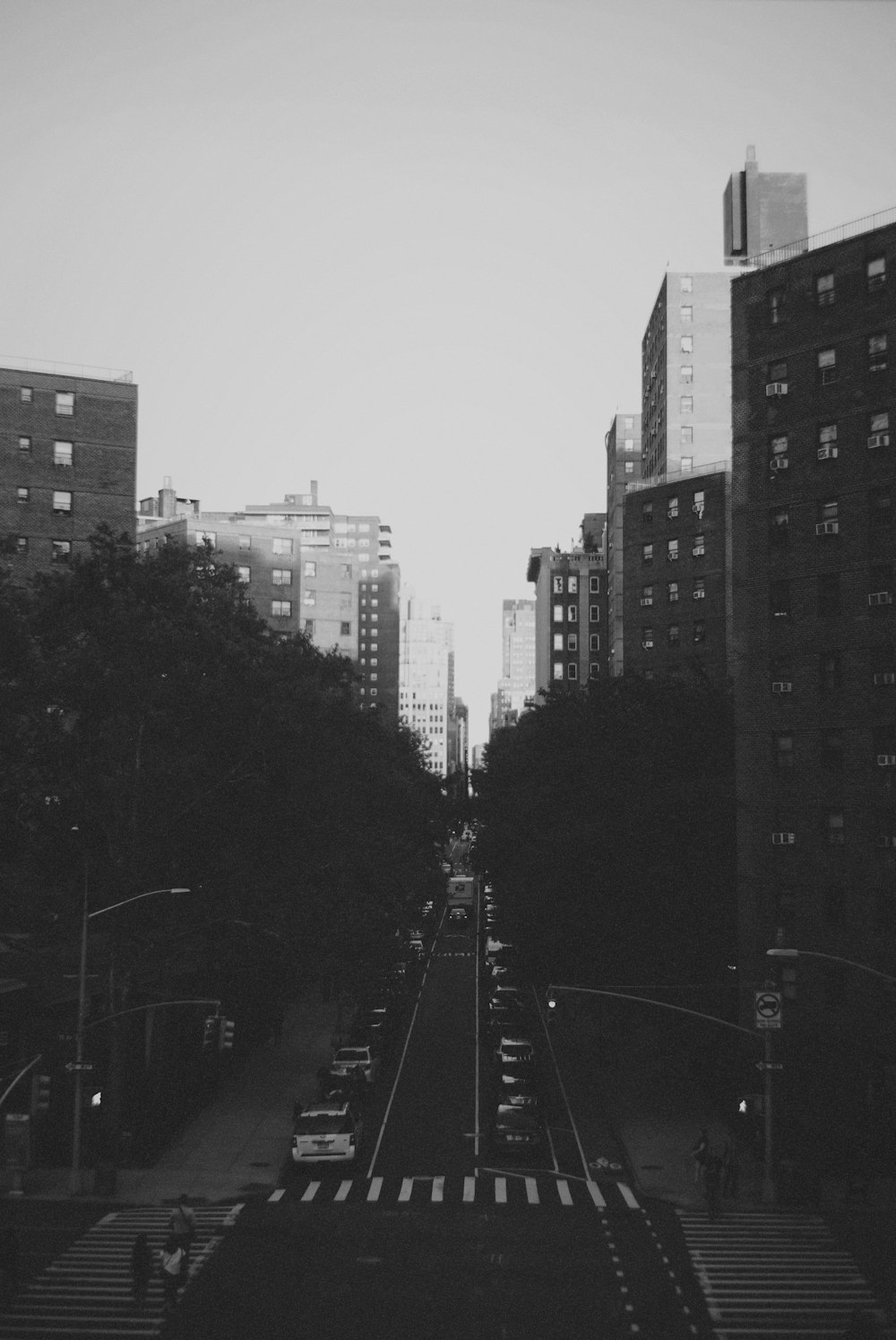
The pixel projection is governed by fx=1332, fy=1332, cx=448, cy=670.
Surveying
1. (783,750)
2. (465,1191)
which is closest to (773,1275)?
(465,1191)

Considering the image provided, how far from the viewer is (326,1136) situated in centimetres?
3828

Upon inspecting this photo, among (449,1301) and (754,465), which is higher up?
(754,465)

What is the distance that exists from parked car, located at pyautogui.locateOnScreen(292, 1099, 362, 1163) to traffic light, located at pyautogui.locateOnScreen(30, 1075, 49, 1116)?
23.4ft

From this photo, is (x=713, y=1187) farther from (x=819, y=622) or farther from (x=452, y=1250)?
(x=819, y=622)


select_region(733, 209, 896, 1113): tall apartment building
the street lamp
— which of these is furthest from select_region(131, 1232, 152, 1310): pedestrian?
select_region(733, 209, 896, 1113): tall apartment building

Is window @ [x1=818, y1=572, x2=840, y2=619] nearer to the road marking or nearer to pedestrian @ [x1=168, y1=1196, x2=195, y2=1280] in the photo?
the road marking

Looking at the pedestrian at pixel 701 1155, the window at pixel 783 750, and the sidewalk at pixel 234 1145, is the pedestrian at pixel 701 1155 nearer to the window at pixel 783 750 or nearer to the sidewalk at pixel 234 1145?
the sidewalk at pixel 234 1145

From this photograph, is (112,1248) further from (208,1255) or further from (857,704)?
(857,704)

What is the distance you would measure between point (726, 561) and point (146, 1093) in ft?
194

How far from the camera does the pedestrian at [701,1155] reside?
3547cm

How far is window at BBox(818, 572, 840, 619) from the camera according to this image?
48.9 m

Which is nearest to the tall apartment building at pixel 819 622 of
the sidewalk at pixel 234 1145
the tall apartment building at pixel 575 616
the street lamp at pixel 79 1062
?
the sidewalk at pixel 234 1145

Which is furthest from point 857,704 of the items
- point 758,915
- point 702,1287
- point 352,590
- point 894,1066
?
point 352,590

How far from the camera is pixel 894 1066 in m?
43.4
